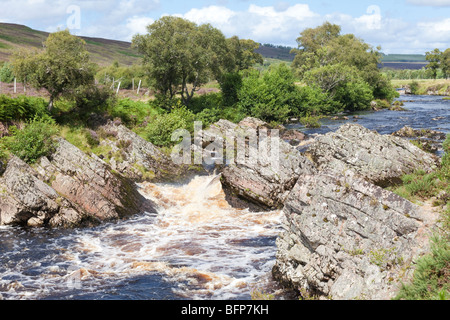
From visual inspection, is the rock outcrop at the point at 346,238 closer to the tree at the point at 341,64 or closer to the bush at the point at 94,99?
the bush at the point at 94,99

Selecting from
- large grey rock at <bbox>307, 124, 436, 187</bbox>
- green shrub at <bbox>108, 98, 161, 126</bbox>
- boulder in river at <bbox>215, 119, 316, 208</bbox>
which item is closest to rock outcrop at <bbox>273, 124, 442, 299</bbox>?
large grey rock at <bbox>307, 124, 436, 187</bbox>

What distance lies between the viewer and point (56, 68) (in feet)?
120

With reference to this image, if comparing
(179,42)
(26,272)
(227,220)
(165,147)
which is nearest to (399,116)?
(179,42)

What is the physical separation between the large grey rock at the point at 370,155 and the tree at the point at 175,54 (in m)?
26.2

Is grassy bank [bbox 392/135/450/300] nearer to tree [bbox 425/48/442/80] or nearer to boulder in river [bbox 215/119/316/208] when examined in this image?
boulder in river [bbox 215/119/316/208]

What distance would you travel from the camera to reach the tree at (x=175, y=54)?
164 ft

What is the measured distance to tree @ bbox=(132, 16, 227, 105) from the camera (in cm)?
5000

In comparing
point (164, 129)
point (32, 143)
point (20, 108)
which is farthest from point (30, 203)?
point (164, 129)

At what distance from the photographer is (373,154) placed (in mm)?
28594

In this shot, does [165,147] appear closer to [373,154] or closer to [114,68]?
[373,154]

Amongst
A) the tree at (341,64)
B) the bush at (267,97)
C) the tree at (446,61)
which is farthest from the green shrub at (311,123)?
the tree at (446,61)

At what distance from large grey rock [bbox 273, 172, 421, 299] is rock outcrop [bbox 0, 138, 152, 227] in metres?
14.3

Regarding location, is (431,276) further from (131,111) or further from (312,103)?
(312,103)

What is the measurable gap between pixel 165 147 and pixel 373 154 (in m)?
20.5
